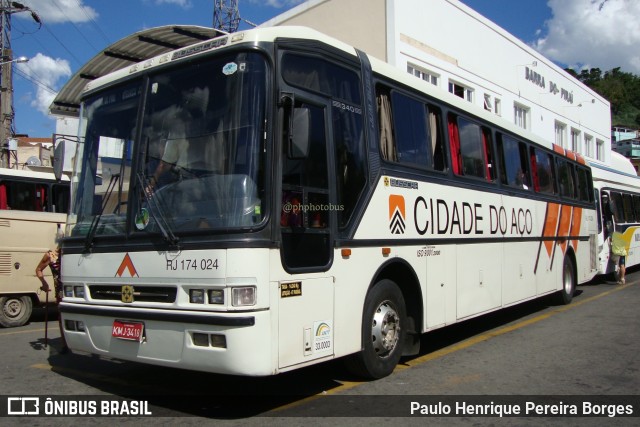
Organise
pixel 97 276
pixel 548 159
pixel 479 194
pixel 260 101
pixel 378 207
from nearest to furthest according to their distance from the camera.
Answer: pixel 260 101, pixel 97 276, pixel 378 207, pixel 479 194, pixel 548 159

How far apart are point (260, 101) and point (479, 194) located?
181 inches

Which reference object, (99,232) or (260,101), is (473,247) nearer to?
(260,101)

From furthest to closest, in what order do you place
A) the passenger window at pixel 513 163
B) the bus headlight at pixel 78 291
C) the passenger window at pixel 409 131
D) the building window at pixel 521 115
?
the building window at pixel 521 115, the passenger window at pixel 513 163, the passenger window at pixel 409 131, the bus headlight at pixel 78 291

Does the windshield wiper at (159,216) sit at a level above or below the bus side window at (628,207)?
below

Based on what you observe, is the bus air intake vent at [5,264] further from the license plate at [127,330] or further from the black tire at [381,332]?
the black tire at [381,332]

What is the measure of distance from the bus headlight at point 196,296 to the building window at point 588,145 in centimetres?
3834

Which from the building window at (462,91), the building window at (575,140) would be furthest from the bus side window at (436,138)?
the building window at (575,140)

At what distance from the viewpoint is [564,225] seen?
1205cm

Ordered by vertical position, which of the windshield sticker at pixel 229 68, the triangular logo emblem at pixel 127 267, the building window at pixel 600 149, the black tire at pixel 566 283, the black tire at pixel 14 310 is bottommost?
the black tire at pixel 14 310

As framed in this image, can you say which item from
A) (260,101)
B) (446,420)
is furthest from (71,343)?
(446,420)

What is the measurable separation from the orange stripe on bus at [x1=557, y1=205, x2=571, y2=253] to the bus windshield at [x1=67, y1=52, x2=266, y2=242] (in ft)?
29.4

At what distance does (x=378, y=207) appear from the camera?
597 cm

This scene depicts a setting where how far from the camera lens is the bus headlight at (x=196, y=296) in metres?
4.58

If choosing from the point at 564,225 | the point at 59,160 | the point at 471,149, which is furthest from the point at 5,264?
the point at 564,225
